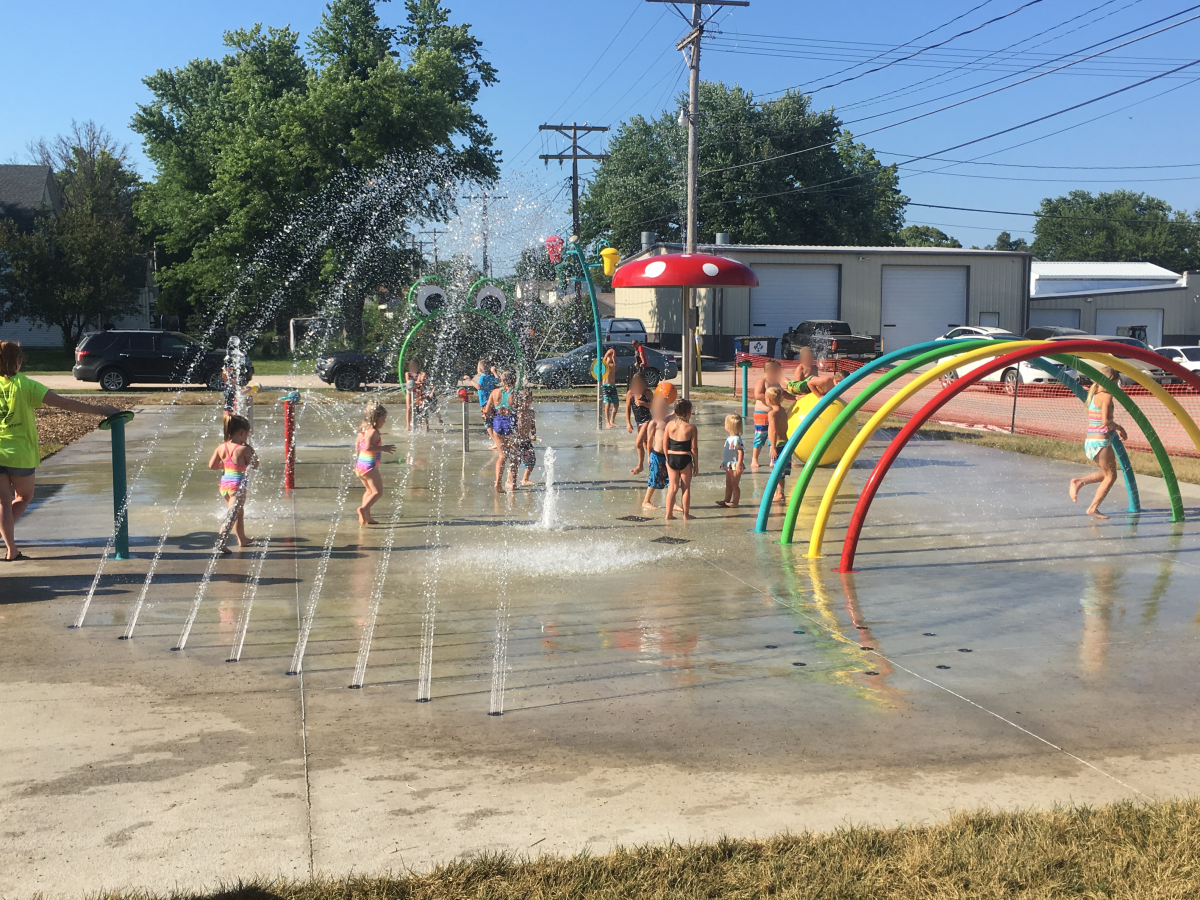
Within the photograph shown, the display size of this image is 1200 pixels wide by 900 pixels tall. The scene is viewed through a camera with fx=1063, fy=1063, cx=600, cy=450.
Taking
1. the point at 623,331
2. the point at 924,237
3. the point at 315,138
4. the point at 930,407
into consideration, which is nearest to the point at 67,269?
the point at 315,138

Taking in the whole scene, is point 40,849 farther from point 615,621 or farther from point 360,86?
point 360,86

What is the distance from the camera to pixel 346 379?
3039cm

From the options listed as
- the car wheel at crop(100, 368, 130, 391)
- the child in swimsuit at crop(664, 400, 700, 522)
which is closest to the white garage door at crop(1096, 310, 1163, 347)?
the car wheel at crop(100, 368, 130, 391)

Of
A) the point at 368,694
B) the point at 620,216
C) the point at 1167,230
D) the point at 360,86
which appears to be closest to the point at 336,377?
the point at 360,86

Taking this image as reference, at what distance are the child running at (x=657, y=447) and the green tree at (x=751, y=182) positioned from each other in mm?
50583

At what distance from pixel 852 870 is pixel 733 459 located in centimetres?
763

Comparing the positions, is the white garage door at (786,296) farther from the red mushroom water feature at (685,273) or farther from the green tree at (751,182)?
the red mushroom water feature at (685,273)

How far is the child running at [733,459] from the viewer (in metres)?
11.0

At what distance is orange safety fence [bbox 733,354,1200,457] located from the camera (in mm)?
18234

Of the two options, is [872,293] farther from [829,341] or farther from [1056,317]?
[1056,317]

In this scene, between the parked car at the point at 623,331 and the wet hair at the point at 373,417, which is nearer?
the wet hair at the point at 373,417

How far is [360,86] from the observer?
41344 millimetres

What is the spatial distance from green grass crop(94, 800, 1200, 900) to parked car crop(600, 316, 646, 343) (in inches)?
1363

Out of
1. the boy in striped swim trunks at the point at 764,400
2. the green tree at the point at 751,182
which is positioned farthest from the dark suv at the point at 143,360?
the green tree at the point at 751,182
